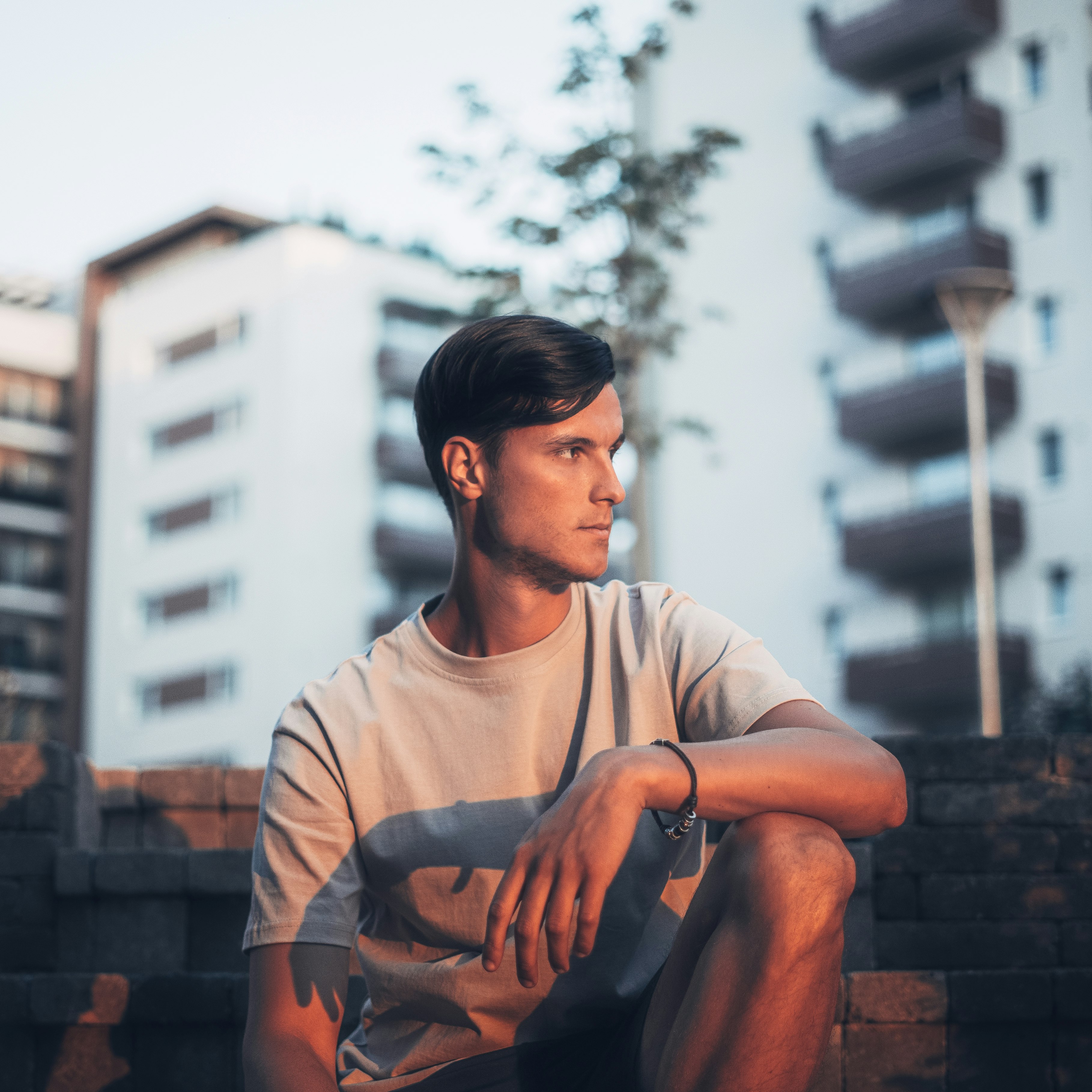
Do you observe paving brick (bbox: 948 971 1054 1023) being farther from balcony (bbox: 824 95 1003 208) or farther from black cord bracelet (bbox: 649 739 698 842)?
balcony (bbox: 824 95 1003 208)

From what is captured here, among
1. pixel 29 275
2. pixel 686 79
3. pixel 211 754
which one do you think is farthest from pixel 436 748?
pixel 29 275

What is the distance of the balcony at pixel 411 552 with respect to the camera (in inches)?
1982

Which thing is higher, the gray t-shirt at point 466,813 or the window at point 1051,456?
the window at point 1051,456

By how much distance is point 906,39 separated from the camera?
109 feet

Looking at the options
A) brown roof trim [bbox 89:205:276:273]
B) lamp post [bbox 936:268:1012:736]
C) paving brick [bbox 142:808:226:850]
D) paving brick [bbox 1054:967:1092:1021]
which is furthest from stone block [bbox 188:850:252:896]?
brown roof trim [bbox 89:205:276:273]

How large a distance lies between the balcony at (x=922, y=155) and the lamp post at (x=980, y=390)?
1467 cm

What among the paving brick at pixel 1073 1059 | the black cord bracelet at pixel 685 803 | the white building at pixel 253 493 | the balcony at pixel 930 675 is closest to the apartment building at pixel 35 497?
the white building at pixel 253 493

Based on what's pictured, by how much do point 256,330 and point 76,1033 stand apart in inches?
1956

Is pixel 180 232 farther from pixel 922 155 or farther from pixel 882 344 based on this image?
pixel 922 155

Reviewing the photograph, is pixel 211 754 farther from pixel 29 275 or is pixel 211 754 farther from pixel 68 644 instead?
pixel 29 275

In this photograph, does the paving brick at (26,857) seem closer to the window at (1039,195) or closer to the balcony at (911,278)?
the balcony at (911,278)

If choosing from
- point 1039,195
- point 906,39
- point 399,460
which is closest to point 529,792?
point 1039,195

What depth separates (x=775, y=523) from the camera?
117 ft

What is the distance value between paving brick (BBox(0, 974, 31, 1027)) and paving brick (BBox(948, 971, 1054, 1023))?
253 centimetres
